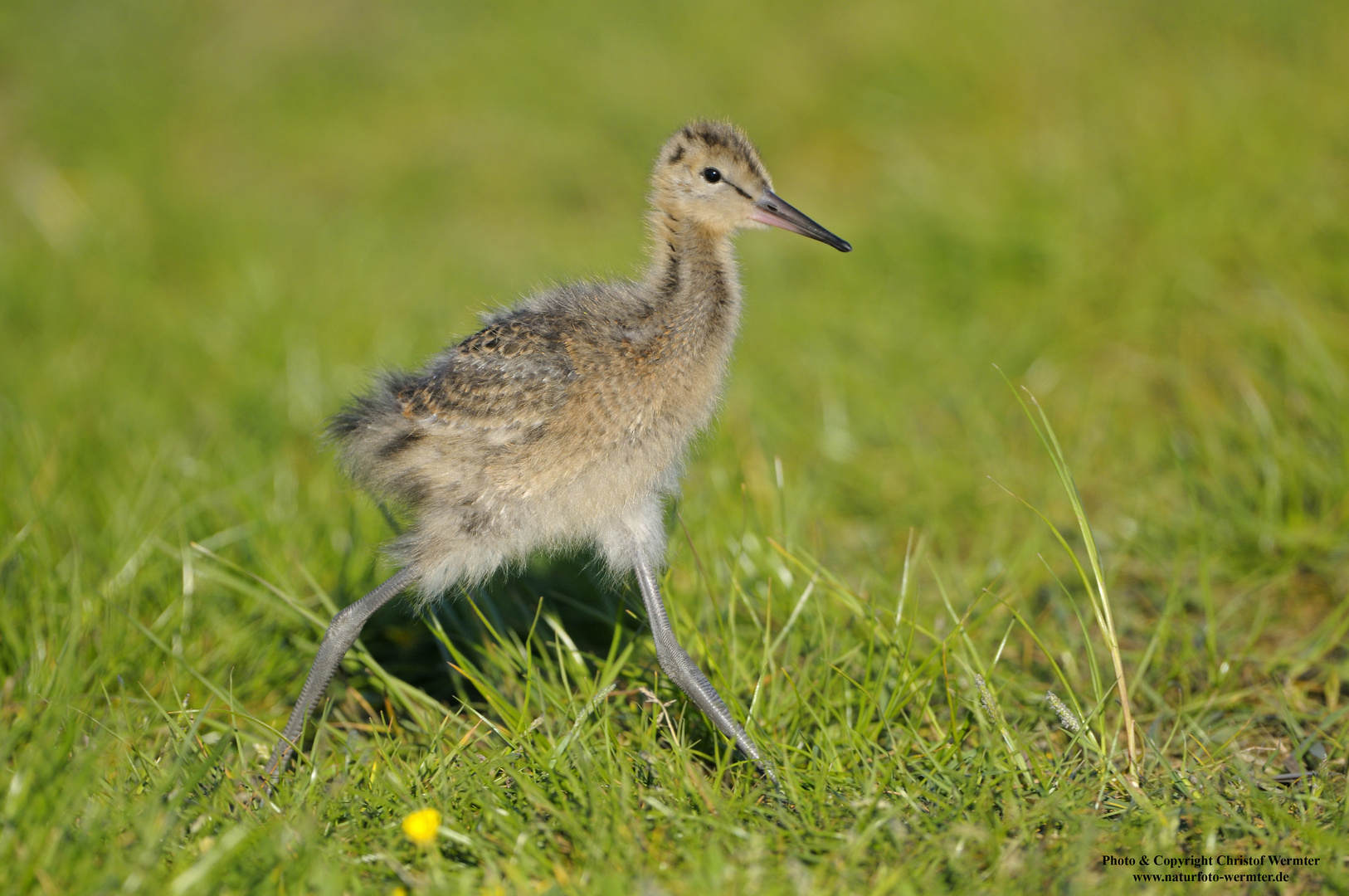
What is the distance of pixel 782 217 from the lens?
9.50ft

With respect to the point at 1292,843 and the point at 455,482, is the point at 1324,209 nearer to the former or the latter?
the point at 1292,843

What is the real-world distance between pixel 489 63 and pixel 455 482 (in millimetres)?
6081

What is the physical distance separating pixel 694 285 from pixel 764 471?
1.30m

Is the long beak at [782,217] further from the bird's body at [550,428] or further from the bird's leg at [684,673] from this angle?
the bird's leg at [684,673]

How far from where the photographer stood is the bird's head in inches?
111

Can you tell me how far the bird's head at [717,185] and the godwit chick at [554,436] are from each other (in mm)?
61

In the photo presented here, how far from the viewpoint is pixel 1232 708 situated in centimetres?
275

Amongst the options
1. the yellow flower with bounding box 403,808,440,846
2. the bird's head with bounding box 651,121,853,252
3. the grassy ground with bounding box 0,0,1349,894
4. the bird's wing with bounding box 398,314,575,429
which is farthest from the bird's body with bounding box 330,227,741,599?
the yellow flower with bounding box 403,808,440,846

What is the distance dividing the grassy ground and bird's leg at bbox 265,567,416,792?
0.12 meters

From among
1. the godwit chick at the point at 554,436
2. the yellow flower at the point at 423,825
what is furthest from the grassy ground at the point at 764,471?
the godwit chick at the point at 554,436

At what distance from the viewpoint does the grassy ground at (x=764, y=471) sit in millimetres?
2188

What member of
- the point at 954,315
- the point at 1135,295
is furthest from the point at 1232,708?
the point at 954,315

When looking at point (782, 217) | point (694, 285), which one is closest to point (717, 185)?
point (782, 217)

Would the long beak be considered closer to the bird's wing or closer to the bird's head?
the bird's head
